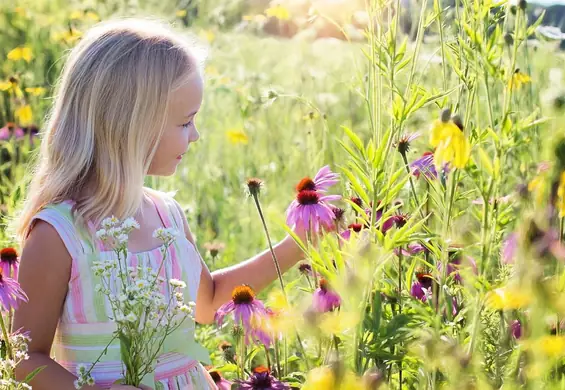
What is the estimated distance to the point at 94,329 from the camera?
4.65 feet

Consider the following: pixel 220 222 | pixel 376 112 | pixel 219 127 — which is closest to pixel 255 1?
pixel 219 127

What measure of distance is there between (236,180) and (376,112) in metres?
2.06

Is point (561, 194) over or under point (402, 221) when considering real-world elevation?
over

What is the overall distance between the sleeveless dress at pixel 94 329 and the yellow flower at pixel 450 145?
0.64 m

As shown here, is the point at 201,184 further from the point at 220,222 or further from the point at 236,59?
the point at 236,59

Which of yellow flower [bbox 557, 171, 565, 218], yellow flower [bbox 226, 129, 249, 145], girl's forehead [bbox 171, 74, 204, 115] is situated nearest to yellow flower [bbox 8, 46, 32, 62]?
yellow flower [bbox 226, 129, 249, 145]

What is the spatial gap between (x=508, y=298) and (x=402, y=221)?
55cm

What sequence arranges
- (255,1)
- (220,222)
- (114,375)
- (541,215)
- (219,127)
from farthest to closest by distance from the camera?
(255,1) → (219,127) → (220,222) → (114,375) → (541,215)

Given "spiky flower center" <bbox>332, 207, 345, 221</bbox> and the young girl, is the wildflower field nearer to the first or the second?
"spiky flower center" <bbox>332, 207, 345, 221</bbox>

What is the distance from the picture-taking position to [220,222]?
272 cm

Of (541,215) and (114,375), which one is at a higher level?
(541,215)

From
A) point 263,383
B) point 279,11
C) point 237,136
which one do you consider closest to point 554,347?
point 263,383

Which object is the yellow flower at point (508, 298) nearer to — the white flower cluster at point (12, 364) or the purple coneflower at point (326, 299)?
the purple coneflower at point (326, 299)

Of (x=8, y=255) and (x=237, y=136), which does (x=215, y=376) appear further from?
(x=237, y=136)
